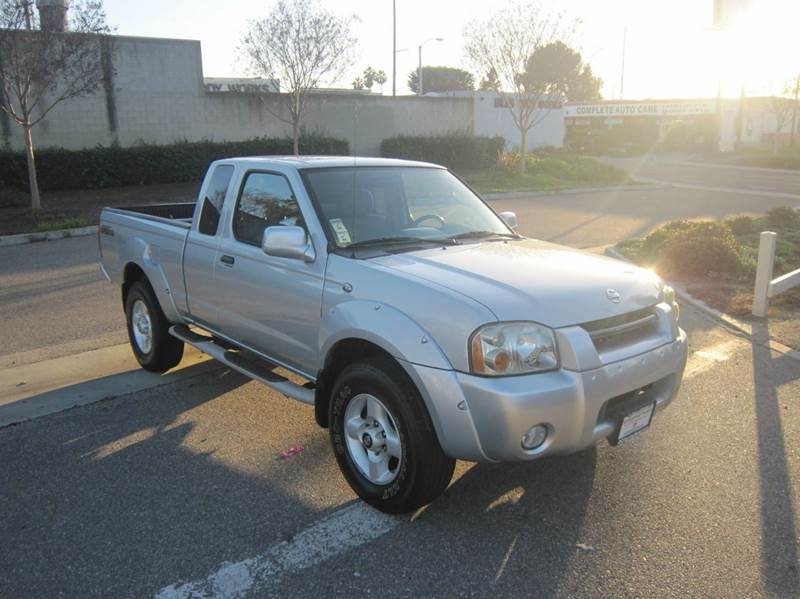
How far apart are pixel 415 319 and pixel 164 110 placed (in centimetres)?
2119

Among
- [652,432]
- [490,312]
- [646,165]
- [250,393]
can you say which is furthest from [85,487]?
[646,165]

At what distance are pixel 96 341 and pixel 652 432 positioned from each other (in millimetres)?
5224

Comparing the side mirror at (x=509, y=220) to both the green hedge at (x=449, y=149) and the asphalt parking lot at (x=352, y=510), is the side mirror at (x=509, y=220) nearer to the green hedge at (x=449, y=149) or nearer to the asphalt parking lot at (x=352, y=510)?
the asphalt parking lot at (x=352, y=510)

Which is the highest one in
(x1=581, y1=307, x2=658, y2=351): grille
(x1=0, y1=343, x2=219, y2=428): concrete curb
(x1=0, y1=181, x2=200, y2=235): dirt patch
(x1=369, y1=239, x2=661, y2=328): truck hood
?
(x1=369, y1=239, x2=661, y2=328): truck hood

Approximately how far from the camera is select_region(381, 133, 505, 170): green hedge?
2692 cm

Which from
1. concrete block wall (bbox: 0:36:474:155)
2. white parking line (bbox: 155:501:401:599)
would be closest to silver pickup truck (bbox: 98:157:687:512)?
white parking line (bbox: 155:501:401:599)

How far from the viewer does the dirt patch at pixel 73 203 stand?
14.7 metres

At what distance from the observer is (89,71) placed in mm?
15539

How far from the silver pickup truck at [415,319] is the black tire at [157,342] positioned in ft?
1.96

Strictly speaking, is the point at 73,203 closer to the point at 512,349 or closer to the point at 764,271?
the point at 764,271

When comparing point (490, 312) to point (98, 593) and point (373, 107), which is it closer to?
point (98, 593)

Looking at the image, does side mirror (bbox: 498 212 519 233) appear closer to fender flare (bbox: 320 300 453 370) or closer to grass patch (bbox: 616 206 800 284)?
fender flare (bbox: 320 300 453 370)

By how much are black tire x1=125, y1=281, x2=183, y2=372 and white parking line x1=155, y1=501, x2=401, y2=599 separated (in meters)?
2.76

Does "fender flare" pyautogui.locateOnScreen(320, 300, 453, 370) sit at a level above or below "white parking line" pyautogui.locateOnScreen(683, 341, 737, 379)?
above
